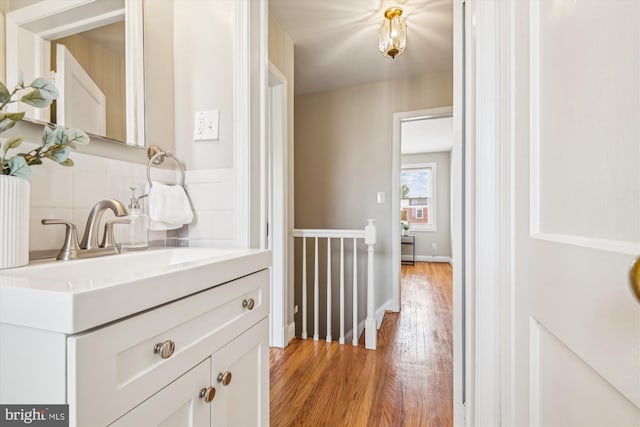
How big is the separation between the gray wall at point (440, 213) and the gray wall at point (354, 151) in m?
3.83

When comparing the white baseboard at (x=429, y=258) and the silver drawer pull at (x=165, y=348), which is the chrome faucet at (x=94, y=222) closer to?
the silver drawer pull at (x=165, y=348)

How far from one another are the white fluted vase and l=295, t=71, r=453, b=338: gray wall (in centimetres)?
259

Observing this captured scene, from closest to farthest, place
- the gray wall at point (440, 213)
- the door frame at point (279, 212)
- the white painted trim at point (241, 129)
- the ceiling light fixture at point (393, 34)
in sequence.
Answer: the white painted trim at point (241, 129) < the ceiling light fixture at point (393, 34) < the door frame at point (279, 212) < the gray wall at point (440, 213)

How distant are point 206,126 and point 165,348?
0.96m

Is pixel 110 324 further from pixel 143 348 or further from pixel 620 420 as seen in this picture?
pixel 620 420

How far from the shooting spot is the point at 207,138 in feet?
4.16

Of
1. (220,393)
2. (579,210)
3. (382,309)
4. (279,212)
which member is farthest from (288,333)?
(579,210)

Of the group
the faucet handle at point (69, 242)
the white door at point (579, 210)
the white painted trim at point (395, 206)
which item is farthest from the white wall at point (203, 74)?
the white painted trim at point (395, 206)

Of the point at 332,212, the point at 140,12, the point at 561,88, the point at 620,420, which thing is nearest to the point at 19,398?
the point at 620,420

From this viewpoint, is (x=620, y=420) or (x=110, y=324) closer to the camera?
(x=620, y=420)

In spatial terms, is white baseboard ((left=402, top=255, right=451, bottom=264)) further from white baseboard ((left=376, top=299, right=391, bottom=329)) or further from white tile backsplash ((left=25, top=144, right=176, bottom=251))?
white tile backsplash ((left=25, top=144, right=176, bottom=251))

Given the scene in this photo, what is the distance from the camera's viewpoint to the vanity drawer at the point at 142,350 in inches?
16.9

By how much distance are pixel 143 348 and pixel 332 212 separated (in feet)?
9.91

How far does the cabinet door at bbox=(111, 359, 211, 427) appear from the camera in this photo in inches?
20.9
